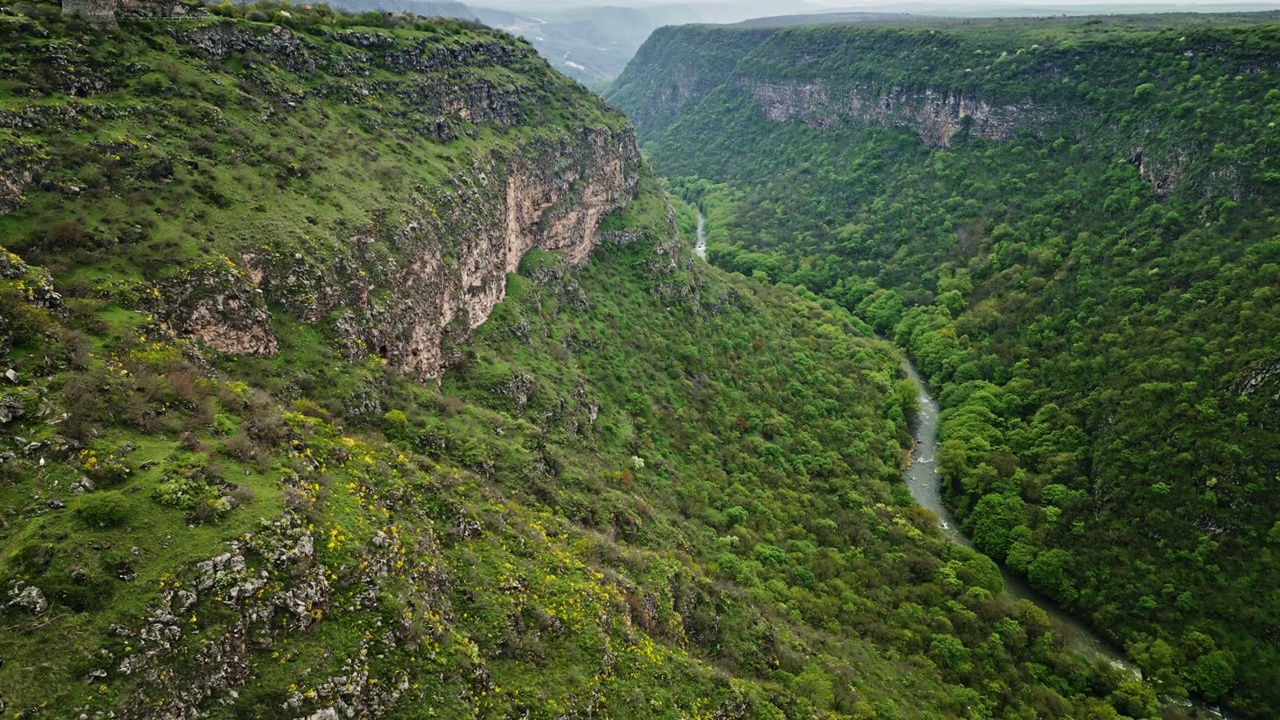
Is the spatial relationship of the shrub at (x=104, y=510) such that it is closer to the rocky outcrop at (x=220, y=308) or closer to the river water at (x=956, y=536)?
the rocky outcrop at (x=220, y=308)

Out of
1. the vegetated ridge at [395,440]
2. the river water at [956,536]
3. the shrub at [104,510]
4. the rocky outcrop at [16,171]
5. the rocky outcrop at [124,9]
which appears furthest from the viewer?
the river water at [956,536]

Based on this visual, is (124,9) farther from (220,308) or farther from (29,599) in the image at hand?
(29,599)

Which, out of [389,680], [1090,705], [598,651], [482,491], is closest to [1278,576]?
[1090,705]

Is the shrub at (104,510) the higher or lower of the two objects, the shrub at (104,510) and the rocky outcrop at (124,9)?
the lower

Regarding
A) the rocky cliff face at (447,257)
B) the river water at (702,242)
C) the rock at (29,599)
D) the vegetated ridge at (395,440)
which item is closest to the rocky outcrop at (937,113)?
the river water at (702,242)

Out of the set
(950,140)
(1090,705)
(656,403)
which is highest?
(950,140)

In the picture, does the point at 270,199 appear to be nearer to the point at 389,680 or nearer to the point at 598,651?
the point at 389,680

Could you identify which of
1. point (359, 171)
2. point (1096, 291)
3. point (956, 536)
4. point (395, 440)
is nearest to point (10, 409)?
point (395, 440)
